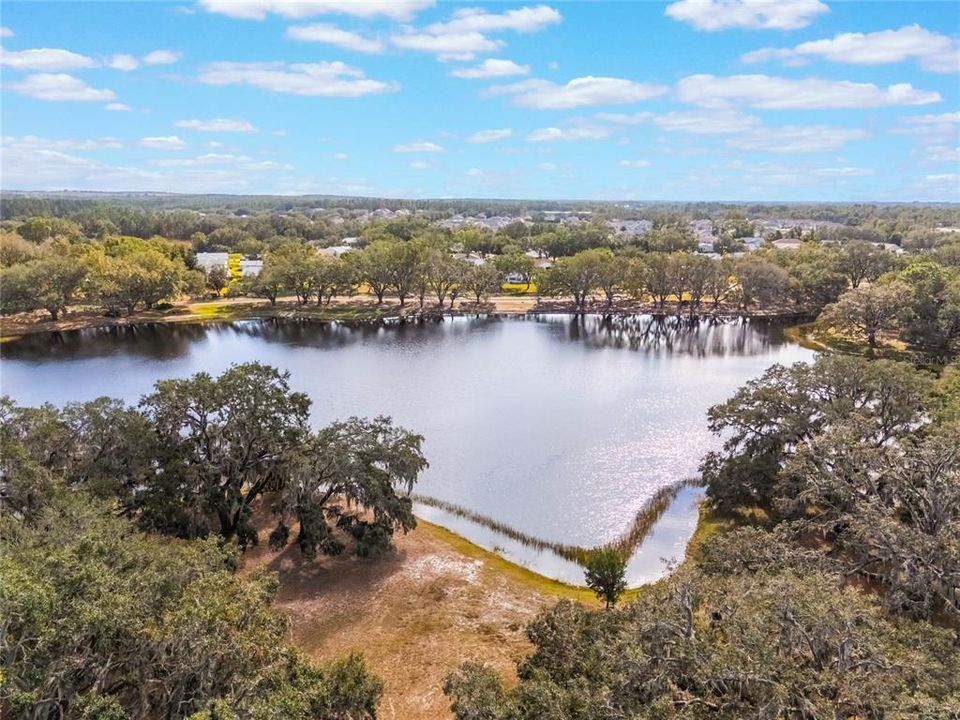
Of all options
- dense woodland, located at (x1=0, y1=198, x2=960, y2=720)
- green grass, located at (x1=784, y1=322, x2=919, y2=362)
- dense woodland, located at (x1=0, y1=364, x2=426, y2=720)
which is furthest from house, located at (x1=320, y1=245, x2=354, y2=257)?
dense woodland, located at (x1=0, y1=198, x2=960, y2=720)

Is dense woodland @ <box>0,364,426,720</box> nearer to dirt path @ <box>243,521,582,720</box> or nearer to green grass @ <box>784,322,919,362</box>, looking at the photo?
dirt path @ <box>243,521,582,720</box>

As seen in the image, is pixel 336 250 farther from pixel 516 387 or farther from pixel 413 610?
pixel 413 610

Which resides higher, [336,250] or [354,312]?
[336,250]

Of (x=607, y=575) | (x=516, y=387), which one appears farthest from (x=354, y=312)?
(x=607, y=575)

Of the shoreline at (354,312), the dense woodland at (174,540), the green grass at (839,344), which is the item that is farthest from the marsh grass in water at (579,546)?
the shoreline at (354,312)

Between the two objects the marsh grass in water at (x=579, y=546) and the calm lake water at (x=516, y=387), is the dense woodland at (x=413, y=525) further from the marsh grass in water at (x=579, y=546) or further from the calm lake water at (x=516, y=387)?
the calm lake water at (x=516, y=387)

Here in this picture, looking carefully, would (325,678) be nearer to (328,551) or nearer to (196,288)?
(328,551)

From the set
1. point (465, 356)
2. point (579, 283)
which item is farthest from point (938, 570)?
point (579, 283)
